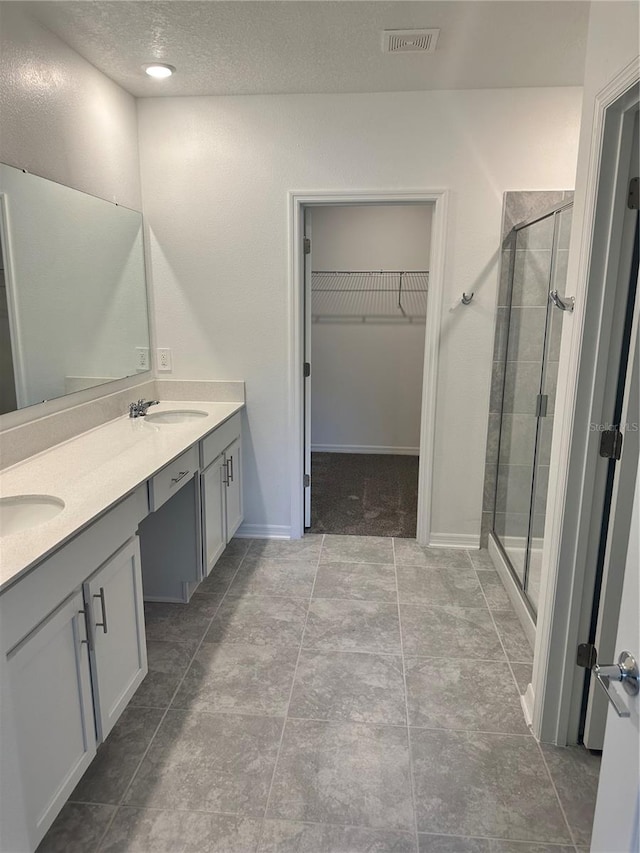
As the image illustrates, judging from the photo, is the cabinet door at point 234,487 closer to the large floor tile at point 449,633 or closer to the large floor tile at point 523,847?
the large floor tile at point 449,633

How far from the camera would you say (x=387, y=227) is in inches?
189

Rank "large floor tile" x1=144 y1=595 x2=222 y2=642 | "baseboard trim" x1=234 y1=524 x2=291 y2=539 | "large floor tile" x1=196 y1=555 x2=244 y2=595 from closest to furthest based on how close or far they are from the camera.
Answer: "large floor tile" x1=144 y1=595 x2=222 y2=642, "large floor tile" x1=196 y1=555 x2=244 y2=595, "baseboard trim" x1=234 y1=524 x2=291 y2=539

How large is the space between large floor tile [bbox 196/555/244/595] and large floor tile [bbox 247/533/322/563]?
0.13 m

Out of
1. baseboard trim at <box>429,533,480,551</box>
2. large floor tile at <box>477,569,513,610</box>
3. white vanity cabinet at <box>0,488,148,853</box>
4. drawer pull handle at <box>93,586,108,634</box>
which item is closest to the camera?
white vanity cabinet at <box>0,488,148,853</box>

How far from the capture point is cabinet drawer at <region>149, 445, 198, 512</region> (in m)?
1.96

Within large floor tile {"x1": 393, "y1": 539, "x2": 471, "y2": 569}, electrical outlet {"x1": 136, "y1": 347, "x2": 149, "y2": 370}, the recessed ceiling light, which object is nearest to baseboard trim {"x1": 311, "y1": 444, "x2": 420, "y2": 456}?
large floor tile {"x1": 393, "y1": 539, "x2": 471, "y2": 569}

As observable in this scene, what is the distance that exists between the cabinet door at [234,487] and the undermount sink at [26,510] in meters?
1.30

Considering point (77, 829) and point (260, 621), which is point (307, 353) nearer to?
A: point (260, 621)

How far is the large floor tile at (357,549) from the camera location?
10.4 feet

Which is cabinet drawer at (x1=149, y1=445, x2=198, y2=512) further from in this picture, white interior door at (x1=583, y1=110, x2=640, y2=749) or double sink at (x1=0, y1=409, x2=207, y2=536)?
white interior door at (x1=583, y1=110, x2=640, y2=749)

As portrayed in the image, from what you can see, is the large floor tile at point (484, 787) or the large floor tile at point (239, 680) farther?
the large floor tile at point (239, 680)

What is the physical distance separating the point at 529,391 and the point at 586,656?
139cm

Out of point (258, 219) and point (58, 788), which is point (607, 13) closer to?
point (258, 219)

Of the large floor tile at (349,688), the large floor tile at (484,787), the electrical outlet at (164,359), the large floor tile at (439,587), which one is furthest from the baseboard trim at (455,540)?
the electrical outlet at (164,359)
